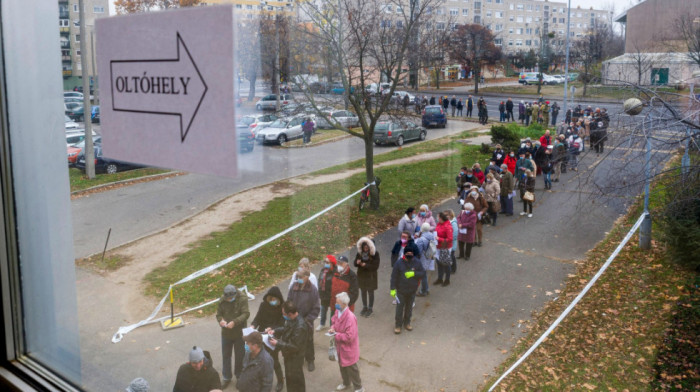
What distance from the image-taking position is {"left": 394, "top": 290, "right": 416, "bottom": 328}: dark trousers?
14.1ft

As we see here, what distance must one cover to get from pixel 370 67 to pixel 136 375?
→ 4500 mm

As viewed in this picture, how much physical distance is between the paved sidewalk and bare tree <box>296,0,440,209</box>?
1.32 m

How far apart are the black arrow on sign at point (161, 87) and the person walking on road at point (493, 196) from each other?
18.7ft

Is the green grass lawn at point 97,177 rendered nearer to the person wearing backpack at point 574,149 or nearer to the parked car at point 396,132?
the person wearing backpack at point 574,149

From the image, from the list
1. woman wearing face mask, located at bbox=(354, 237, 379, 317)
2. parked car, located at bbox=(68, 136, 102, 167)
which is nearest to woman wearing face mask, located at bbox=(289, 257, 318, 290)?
woman wearing face mask, located at bbox=(354, 237, 379, 317)

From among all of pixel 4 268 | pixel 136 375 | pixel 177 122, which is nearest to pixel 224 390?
pixel 136 375

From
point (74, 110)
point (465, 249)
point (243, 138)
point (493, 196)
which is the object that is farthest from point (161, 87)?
point (493, 196)

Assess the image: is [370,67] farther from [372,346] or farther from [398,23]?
[372,346]

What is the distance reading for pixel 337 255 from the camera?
15.0 feet

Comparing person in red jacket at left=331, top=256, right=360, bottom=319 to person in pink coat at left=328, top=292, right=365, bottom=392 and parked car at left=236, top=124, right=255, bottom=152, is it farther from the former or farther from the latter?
parked car at left=236, top=124, right=255, bottom=152

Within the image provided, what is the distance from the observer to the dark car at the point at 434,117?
5.76m

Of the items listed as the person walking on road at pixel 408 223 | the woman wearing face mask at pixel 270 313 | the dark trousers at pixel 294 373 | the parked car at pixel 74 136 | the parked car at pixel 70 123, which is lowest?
the dark trousers at pixel 294 373

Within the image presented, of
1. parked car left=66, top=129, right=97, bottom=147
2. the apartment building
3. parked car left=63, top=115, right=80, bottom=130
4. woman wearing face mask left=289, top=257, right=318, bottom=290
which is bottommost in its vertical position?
woman wearing face mask left=289, top=257, right=318, bottom=290

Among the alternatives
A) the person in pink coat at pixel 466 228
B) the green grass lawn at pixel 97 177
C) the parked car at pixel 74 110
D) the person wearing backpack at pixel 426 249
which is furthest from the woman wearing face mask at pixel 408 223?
the parked car at pixel 74 110
